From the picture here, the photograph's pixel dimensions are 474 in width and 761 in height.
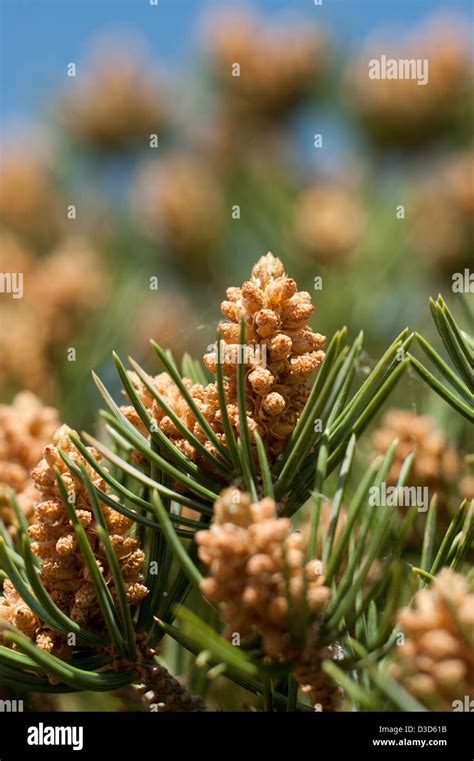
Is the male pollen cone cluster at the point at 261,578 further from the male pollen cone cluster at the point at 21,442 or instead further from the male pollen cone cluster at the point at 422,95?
the male pollen cone cluster at the point at 422,95

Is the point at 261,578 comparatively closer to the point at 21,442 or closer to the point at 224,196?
the point at 21,442

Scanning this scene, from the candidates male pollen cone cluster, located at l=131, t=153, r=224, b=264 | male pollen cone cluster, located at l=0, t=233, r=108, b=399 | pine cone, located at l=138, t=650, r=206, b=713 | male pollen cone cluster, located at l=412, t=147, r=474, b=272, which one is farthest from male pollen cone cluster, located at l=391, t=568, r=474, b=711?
male pollen cone cluster, located at l=131, t=153, r=224, b=264

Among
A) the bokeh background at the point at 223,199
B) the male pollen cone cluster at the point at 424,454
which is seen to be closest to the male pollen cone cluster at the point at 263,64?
the bokeh background at the point at 223,199

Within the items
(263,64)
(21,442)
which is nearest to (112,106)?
(263,64)

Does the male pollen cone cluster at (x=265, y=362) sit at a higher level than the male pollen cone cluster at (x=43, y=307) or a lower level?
lower

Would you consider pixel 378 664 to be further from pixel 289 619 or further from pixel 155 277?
pixel 155 277

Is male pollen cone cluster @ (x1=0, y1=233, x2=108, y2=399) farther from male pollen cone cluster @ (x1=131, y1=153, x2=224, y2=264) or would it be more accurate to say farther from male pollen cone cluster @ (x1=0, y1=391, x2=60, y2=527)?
male pollen cone cluster @ (x1=0, y1=391, x2=60, y2=527)

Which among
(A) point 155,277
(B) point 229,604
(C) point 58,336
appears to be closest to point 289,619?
(B) point 229,604
